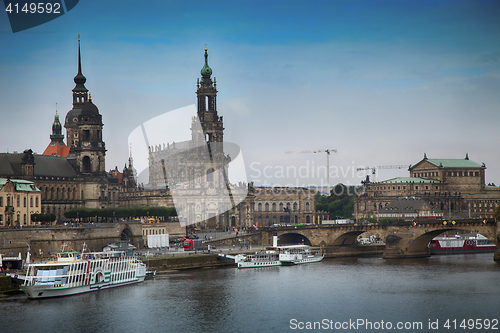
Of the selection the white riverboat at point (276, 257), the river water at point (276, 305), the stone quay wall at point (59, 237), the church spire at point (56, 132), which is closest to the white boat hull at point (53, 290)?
the river water at point (276, 305)

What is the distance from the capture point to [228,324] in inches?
1882

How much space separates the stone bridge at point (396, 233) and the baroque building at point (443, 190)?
50730 millimetres

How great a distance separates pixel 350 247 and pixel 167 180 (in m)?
36.7

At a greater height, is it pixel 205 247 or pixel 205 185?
pixel 205 185

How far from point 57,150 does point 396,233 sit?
69.6m

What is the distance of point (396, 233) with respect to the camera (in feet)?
322

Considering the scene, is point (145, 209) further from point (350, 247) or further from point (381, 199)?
point (381, 199)

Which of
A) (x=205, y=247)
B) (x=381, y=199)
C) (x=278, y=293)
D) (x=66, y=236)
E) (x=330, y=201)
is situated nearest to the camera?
(x=278, y=293)

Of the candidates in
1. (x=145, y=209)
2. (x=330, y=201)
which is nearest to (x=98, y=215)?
(x=145, y=209)

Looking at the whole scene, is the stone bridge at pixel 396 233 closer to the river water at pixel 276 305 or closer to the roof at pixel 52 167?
the river water at pixel 276 305

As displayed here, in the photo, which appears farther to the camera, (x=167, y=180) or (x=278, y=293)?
(x=167, y=180)

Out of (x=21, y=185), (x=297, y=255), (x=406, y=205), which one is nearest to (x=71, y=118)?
(x=21, y=185)

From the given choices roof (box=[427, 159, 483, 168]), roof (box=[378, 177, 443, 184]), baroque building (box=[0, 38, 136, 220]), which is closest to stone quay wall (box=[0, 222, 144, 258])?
baroque building (box=[0, 38, 136, 220])

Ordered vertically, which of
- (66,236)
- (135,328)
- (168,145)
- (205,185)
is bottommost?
(135,328)
